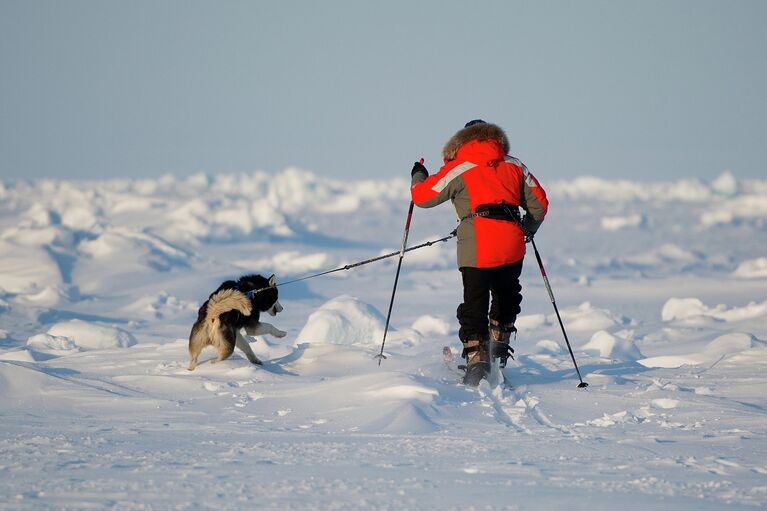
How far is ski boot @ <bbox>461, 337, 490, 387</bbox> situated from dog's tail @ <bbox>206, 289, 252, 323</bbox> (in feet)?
5.62

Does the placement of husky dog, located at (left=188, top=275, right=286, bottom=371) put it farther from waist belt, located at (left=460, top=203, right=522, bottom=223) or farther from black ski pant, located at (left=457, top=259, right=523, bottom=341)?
waist belt, located at (left=460, top=203, right=522, bottom=223)

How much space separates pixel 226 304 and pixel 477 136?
87.0 inches

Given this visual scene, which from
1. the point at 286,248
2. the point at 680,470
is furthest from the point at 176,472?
the point at 286,248

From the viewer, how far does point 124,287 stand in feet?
93.3

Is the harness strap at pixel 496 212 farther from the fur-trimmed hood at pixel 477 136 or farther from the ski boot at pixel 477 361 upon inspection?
the ski boot at pixel 477 361

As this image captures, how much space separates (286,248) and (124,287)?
2106 centimetres

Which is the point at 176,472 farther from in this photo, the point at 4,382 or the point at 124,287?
the point at 124,287

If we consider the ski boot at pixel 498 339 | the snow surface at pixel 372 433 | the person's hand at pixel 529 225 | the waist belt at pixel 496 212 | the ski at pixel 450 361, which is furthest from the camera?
the ski at pixel 450 361

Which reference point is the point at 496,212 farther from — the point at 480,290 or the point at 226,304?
the point at 226,304

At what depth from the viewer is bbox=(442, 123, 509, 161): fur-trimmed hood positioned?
5098 mm

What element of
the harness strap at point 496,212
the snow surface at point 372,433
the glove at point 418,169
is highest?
the glove at point 418,169

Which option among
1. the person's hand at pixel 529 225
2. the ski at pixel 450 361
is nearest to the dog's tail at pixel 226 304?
the ski at pixel 450 361

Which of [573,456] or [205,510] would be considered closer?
[205,510]

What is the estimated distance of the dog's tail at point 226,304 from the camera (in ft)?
19.1
